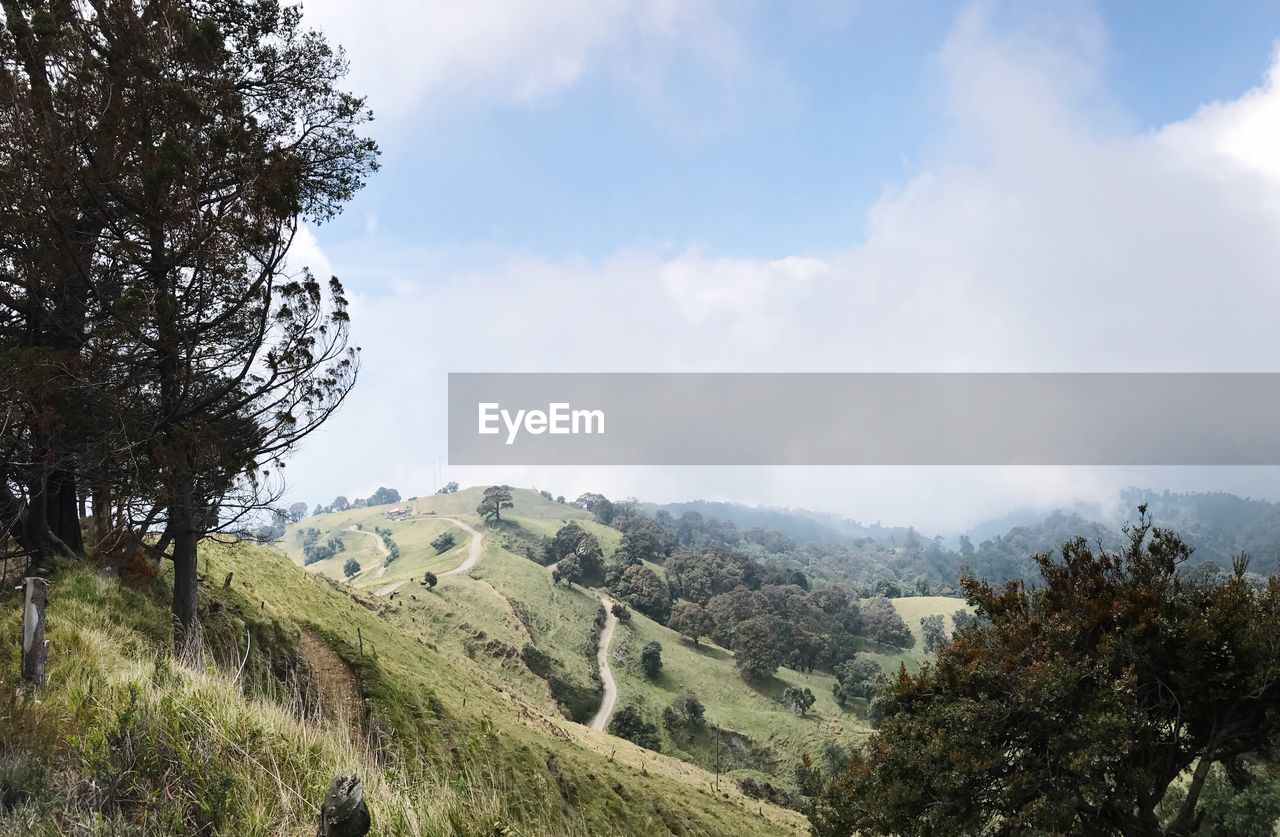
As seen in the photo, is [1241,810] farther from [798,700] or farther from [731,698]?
[731,698]

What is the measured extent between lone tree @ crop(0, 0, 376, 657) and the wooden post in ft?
20.7

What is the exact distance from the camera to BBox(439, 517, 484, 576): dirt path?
9844 centimetres

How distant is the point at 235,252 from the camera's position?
48.3 ft

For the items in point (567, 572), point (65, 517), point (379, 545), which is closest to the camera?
point (65, 517)

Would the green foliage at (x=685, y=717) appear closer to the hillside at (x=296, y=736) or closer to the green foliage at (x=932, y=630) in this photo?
the hillside at (x=296, y=736)

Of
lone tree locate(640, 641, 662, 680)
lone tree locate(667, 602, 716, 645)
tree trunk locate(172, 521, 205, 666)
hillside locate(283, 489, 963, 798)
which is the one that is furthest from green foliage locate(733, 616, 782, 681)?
tree trunk locate(172, 521, 205, 666)

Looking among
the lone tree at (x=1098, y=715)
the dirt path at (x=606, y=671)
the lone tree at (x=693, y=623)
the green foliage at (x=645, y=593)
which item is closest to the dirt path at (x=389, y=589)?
the dirt path at (x=606, y=671)

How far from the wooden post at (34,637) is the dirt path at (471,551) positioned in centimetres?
8974

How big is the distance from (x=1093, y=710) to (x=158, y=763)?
53.2ft

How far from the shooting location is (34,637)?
7.62 metres

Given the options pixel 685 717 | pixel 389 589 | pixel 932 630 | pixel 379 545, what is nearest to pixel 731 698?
pixel 685 717

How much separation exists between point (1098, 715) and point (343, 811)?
15254mm

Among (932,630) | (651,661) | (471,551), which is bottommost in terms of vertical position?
(932,630)

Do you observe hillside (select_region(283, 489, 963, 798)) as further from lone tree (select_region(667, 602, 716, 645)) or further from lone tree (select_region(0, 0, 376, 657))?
lone tree (select_region(0, 0, 376, 657))
